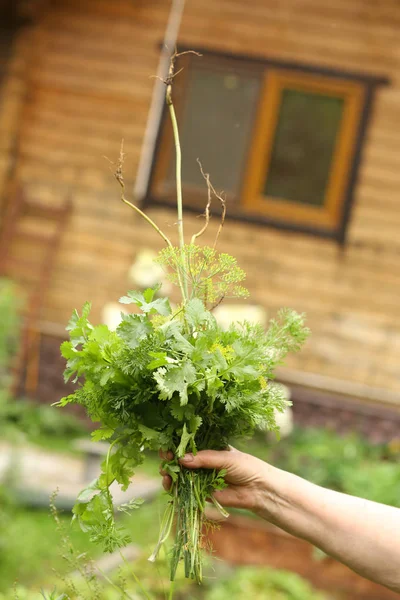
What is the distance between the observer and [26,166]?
7832mm

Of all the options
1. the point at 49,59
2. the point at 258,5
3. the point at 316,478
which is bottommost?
the point at 316,478

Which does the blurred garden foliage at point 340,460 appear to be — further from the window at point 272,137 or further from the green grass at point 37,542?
the window at point 272,137

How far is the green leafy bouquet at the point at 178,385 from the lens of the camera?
1679 millimetres

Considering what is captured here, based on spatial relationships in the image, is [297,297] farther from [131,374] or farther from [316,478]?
[131,374]

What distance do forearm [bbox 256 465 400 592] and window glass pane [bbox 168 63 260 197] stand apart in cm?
567

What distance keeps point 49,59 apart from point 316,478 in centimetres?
457

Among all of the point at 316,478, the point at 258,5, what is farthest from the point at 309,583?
the point at 258,5

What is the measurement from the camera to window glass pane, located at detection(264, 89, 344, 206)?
743 cm

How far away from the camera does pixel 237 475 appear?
1912 mm

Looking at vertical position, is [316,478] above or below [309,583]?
above

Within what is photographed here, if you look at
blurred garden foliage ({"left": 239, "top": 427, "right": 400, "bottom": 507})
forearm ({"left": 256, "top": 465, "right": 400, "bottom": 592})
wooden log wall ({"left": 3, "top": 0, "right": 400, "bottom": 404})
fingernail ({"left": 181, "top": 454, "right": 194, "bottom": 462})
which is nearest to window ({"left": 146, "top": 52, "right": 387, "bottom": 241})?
wooden log wall ({"left": 3, "top": 0, "right": 400, "bottom": 404})

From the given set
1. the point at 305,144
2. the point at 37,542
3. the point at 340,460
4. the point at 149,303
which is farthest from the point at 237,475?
the point at 305,144

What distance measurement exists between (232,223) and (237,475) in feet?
18.5

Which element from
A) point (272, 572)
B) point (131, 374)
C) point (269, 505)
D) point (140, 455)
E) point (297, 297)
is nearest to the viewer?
point (131, 374)
